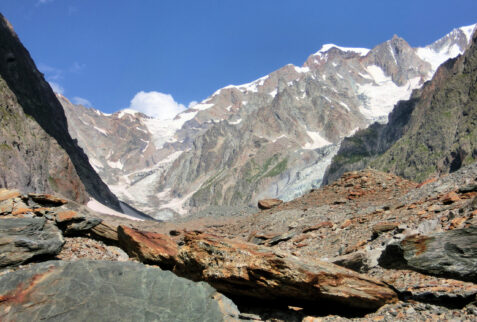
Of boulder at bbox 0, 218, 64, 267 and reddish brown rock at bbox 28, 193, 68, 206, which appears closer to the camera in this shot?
boulder at bbox 0, 218, 64, 267

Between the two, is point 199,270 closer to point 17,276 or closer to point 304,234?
point 17,276

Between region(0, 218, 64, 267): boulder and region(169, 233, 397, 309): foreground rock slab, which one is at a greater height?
region(169, 233, 397, 309): foreground rock slab

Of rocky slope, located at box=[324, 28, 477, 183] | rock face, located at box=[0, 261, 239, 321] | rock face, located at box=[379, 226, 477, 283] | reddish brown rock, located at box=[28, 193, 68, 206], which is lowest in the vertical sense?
rock face, located at box=[0, 261, 239, 321]

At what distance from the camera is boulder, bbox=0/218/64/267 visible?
9.70 meters

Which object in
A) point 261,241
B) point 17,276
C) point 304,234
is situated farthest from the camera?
point 261,241

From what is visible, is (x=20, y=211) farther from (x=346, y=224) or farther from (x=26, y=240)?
(x=346, y=224)

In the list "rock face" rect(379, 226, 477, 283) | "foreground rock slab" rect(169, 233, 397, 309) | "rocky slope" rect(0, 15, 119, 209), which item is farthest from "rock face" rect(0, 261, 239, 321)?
"rocky slope" rect(0, 15, 119, 209)

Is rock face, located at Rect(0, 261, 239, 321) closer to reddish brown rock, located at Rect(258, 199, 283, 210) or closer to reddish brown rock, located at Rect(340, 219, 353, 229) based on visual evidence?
reddish brown rock, located at Rect(340, 219, 353, 229)

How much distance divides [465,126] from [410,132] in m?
53.0

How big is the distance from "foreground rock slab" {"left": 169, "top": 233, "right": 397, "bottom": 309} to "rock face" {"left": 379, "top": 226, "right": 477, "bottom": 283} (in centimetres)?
146

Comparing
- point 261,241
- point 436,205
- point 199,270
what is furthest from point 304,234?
point 199,270

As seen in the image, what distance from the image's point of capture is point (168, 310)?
8234 millimetres

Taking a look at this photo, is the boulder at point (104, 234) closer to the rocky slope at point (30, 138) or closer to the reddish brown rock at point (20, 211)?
the reddish brown rock at point (20, 211)

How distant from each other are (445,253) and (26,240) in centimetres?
1112
